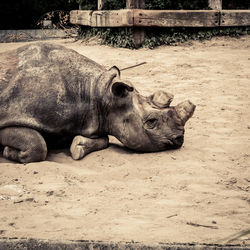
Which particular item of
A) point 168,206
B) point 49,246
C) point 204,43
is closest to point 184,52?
point 204,43

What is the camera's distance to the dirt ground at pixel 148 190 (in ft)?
10.8

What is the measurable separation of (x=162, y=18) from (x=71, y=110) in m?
5.81

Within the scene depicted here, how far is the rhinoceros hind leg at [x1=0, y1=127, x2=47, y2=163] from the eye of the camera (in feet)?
16.0

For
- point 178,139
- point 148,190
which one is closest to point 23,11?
point 178,139

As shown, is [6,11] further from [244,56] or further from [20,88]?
[20,88]

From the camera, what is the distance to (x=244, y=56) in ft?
31.3

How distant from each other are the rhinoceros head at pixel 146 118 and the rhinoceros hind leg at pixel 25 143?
748 millimetres

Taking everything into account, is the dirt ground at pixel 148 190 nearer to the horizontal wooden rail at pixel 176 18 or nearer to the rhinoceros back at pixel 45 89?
the rhinoceros back at pixel 45 89

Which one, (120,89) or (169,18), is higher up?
(169,18)

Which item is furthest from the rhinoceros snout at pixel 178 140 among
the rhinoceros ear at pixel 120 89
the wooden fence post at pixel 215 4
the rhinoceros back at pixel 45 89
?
the wooden fence post at pixel 215 4

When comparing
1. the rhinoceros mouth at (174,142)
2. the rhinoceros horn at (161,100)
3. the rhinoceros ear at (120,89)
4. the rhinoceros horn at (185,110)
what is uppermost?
the rhinoceros ear at (120,89)

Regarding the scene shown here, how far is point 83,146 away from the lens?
5090 mm

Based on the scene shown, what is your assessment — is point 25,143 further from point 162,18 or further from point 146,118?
point 162,18

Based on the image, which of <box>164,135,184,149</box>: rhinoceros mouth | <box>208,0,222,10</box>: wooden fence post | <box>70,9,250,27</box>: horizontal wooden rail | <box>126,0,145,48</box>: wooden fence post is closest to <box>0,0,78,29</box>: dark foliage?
<box>70,9,250,27</box>: horizontal wooden rail
